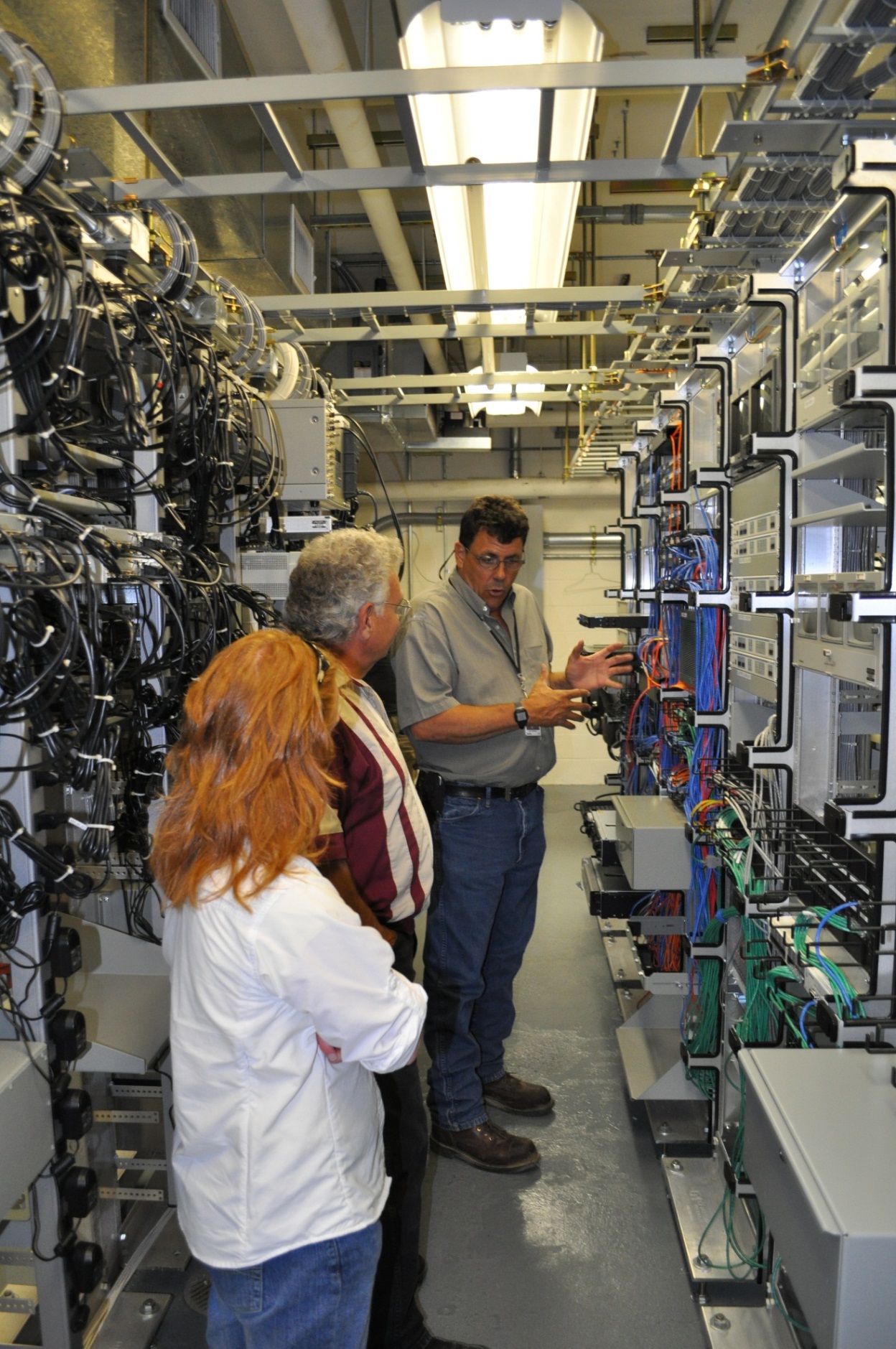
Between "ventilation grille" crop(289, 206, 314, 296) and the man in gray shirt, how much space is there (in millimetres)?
1528

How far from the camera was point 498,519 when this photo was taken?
8.39ft

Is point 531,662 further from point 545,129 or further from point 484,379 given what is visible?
point 484,379

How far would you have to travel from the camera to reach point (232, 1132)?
117 cm

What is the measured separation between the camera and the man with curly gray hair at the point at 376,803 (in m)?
1.56

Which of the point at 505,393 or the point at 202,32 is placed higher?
the point at 202,32

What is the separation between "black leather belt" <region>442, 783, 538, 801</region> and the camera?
2561 mm

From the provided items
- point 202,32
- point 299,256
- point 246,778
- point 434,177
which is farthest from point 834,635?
point 299,256

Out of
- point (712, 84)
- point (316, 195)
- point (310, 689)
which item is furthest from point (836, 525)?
point (316, 195)

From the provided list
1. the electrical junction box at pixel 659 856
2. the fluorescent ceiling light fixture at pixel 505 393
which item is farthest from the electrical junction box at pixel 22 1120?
the fluorescent ceiling light fixture at pixel 505 393

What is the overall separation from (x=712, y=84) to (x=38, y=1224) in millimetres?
2482

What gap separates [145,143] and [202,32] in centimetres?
92

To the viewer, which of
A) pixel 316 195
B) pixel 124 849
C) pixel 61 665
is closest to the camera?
pixel 61 665

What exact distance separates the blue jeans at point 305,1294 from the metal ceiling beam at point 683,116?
199 cm

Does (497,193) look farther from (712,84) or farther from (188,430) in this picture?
(188,430)
